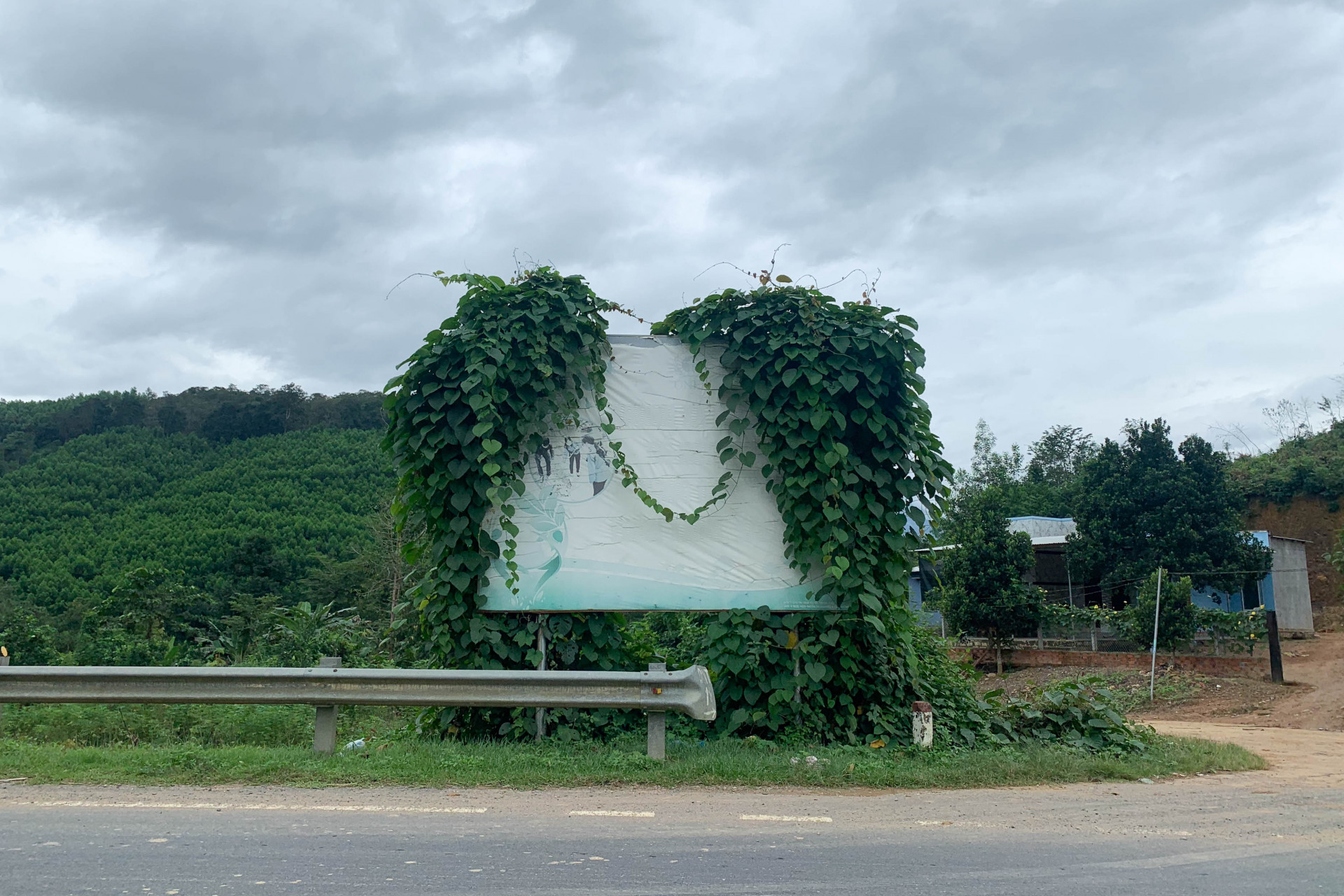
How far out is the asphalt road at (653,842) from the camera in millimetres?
3889

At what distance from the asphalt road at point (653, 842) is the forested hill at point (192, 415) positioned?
217 feet

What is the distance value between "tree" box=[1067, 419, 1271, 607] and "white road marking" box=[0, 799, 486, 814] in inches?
1255

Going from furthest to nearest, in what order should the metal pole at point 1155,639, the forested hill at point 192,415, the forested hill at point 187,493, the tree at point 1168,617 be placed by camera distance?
the forested hill at point 192,415, the forested hill at point 187,493, the tree at point 1168,617, the metal pole at point 1155,639

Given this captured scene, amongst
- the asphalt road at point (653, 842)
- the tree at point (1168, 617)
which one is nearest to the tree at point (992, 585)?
the tree at point (1168, 617)

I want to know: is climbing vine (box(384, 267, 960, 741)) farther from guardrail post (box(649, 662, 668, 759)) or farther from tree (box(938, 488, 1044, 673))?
tree (box(938, 488, 1044, 673))

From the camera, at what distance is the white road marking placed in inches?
204

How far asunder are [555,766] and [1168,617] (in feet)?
79.2

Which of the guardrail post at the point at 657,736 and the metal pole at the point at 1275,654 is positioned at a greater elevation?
the guardrail post at the point at 657,736

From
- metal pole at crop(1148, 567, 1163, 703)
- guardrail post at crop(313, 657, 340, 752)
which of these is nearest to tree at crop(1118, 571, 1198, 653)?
metal pole at crop(1148, 567, 1163, 703)

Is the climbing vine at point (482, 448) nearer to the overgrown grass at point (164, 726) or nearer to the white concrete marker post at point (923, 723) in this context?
the overgrown grass at point (164, 726)

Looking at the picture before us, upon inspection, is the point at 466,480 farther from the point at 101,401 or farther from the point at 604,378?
the point at 101,401

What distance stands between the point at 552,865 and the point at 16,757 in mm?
4540

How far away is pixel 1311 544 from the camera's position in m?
40.4

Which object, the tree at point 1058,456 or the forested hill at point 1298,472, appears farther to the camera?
the tree at point 1058,456
